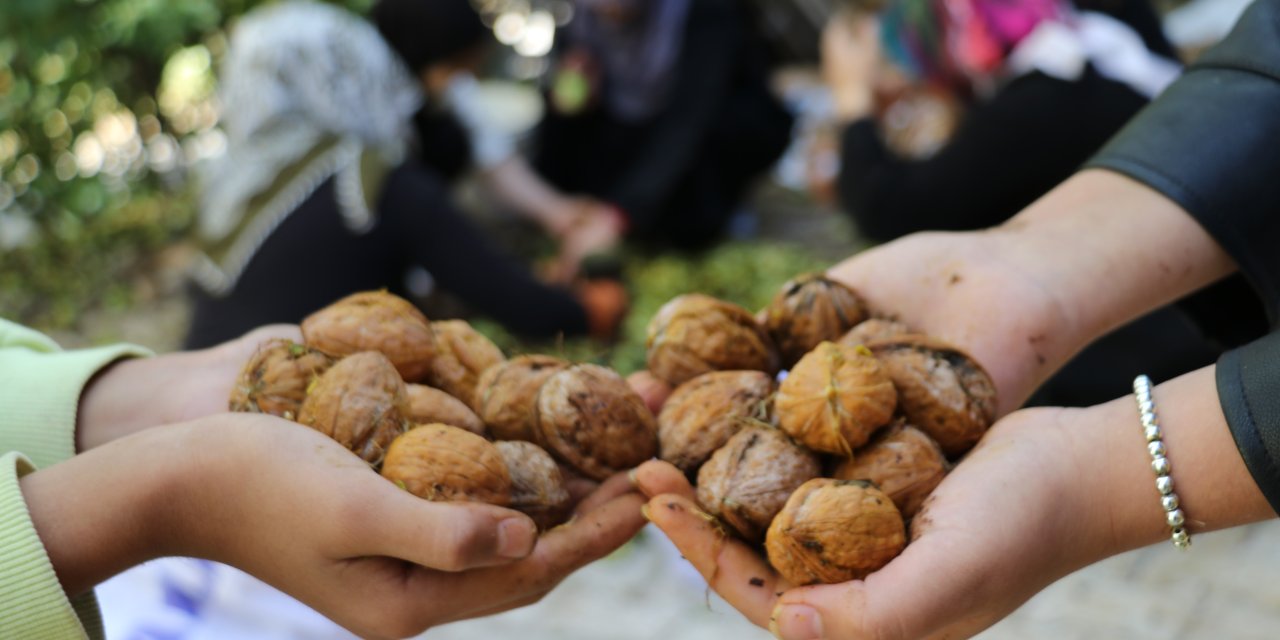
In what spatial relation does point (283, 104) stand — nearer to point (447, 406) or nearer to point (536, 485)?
point (447, 406)

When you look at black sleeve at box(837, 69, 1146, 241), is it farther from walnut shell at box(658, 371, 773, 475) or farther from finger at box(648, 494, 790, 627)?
finger at box(648, 494, 790, 627)

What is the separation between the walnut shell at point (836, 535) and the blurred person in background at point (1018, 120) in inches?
50.1

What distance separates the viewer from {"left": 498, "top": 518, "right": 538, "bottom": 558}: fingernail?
4.59 feet

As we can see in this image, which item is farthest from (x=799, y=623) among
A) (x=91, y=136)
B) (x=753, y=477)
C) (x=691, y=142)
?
(x=91, y=136)

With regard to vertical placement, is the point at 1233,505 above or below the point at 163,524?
below

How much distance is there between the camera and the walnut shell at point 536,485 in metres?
1.60

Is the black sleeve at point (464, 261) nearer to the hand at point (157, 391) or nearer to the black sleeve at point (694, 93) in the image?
the black sleeve at point (694, 93)

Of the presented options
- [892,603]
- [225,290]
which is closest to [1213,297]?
[892,603]

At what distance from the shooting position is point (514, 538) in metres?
1.41

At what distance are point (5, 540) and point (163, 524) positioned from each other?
0.19m

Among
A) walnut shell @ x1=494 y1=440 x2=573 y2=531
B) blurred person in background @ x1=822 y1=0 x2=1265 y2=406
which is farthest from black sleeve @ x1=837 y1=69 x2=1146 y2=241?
walnut shell @ x1=494 y1=440 x2=573 y2=531

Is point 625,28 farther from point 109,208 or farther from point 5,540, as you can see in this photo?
point 5,540

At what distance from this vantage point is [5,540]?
4.45ft

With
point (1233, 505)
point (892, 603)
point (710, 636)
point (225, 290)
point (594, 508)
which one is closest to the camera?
point (892, 603)
